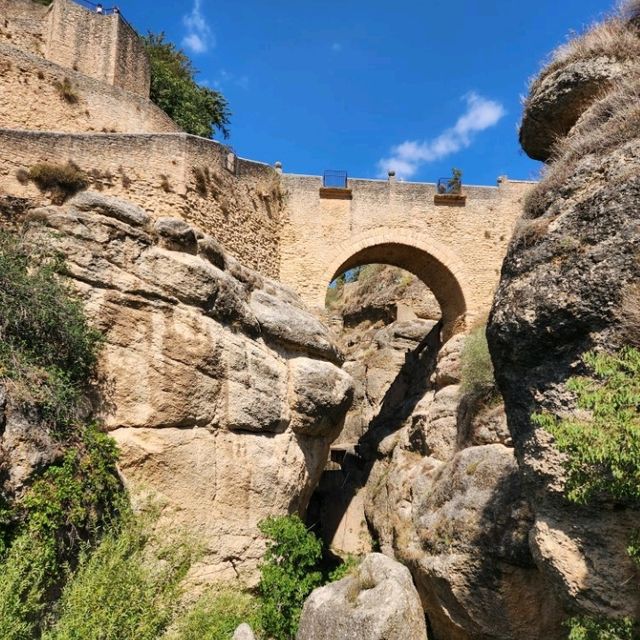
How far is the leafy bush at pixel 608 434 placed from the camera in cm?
387

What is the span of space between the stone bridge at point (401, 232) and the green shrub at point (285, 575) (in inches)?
266

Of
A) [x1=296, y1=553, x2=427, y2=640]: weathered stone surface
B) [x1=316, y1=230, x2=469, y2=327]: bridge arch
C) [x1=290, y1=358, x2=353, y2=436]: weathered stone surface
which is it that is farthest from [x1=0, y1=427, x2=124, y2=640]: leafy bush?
[x1=316, y1=230, x2=469, y2=327]: bridge arch

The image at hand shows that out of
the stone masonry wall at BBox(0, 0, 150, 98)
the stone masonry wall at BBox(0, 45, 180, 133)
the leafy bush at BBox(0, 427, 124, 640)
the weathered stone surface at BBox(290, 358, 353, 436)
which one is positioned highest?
the stone masonry wall at BBox(0, 0, 150, 98)

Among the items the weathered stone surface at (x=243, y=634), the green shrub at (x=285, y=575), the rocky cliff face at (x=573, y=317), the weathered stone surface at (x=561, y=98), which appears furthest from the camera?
the green shrub at (x=285, y=575)

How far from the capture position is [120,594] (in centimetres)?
576

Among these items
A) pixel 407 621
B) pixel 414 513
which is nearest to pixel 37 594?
pixel 407 621

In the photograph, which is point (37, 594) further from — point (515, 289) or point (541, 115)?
point (541, 115)

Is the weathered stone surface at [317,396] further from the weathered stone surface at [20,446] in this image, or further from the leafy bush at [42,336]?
the weathered stone surface at [20,446]

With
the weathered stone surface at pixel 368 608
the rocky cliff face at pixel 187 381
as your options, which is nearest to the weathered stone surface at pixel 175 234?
the rocky cliff face at pixel 187 381

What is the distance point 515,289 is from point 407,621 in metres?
4.28

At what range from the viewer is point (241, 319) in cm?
1061

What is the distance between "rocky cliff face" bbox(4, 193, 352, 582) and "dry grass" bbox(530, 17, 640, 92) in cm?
666

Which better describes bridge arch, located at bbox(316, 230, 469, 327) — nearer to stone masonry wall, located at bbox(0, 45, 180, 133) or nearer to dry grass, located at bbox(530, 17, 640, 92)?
stone masonry wall, located at bbox(0, 45, 180, 133)

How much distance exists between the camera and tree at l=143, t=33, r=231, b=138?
2084cm
